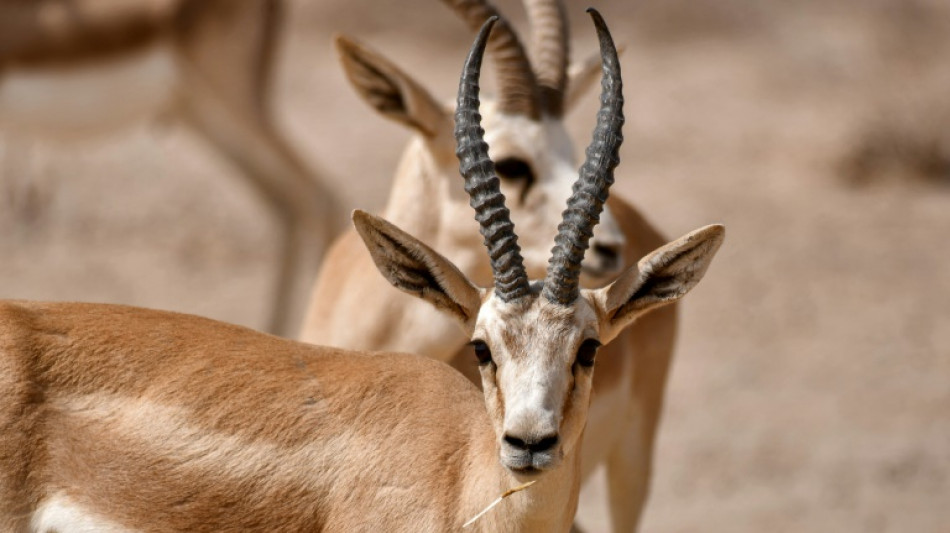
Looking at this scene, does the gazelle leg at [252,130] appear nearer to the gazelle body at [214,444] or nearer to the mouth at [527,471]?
the gazelle body at [214,444]

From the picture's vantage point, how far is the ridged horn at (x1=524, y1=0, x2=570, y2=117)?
20.5 feet

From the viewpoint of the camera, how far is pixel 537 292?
13.6 feet

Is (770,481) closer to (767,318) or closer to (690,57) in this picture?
(767,318)

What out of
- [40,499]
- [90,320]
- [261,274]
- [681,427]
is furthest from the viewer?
[261,274]

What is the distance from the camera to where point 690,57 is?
1538 cm

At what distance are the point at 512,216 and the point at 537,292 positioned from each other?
71.5 inches

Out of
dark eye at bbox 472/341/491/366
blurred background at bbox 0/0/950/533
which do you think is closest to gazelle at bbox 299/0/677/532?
dark eye at bbox 472/341/491/366

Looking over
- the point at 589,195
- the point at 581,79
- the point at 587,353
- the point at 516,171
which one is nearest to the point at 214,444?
the point at 587,353

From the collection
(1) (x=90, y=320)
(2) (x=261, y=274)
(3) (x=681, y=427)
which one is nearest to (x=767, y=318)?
(3) (x=681, y=427)

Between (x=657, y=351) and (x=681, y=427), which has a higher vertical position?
(x=657, y=351)

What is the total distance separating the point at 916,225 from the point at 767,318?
7.07ft

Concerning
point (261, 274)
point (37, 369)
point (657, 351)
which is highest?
point (37, 369)

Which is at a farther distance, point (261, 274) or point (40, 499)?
point (261, 274)

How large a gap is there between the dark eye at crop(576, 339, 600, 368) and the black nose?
0.32 meters
